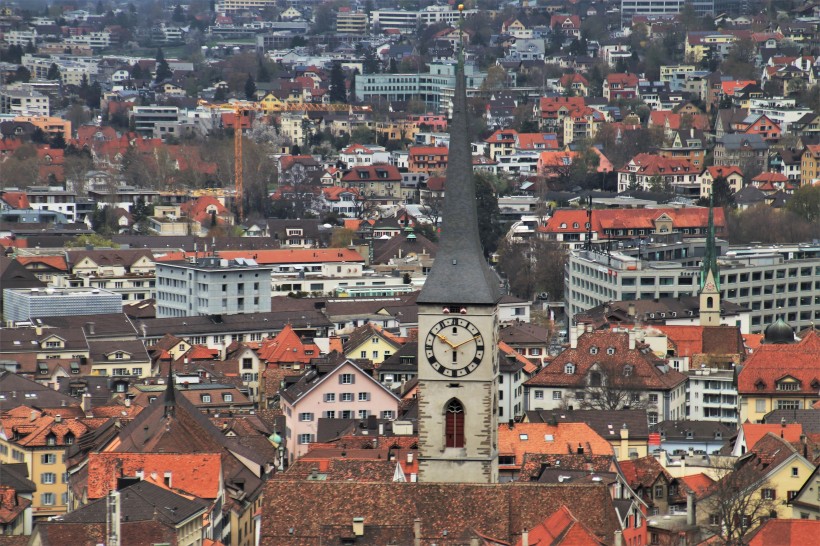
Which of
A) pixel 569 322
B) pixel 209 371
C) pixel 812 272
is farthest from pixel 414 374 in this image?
pixel 812 272

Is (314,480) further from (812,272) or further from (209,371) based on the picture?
(812,272)

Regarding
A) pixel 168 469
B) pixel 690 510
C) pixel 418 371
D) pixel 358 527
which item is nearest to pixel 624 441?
pixel 690 510

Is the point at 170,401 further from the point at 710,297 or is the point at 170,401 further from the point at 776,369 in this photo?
the point at 710,297

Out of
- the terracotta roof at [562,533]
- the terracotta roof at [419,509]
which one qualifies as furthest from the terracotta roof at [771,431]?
the terracotta roof at [562,533]

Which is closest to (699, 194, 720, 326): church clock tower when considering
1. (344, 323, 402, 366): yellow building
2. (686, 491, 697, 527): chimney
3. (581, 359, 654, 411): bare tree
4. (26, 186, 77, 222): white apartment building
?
(344, 323, 402, 366): yellow building

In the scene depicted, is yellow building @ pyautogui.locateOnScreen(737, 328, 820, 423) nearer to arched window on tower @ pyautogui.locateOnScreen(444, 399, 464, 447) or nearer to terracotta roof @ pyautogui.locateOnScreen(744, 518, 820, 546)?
terracotta roof @ pyautogui.locateOnScreen(744, 518, 820, 546)

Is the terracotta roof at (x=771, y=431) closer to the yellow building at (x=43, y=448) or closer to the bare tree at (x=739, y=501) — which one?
the bare tree at (x=739, y=501)
